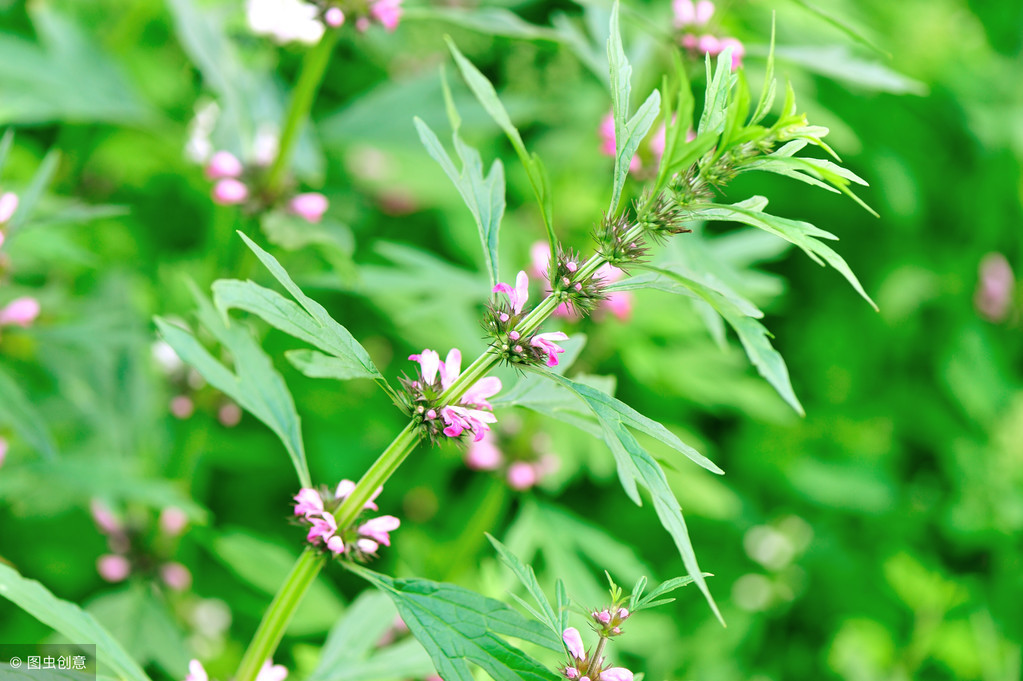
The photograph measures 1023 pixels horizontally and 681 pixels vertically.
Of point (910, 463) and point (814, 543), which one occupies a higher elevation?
point (910, 463)

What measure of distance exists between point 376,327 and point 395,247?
40.4 inches

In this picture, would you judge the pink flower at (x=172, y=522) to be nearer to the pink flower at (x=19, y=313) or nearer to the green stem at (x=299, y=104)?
the pink flower at (x=19, y=313)

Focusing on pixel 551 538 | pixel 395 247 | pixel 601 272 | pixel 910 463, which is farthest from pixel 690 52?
pixel 910 463

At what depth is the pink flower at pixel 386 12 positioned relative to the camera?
1.50m

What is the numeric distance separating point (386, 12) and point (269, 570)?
1125 millimetres

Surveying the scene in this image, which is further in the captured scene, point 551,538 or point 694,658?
point 694,658

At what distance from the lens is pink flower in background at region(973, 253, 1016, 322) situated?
121 inches

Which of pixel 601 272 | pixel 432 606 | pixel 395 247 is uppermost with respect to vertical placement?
pixel 395 247

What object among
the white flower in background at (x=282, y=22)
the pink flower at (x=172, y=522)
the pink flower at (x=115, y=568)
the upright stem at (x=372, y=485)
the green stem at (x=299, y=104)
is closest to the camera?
the upright stem at (x=372, y=485)

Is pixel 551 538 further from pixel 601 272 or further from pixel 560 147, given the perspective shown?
pixel 560 147

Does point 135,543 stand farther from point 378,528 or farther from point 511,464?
point 378,528

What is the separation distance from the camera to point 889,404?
3.00 metres

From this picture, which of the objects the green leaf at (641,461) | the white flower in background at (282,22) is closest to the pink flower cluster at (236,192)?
the white flower in background at (282,22)

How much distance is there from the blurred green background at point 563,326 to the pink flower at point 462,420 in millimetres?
639
